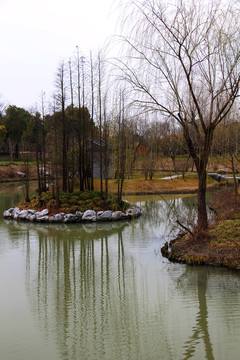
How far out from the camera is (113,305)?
5.80 metres

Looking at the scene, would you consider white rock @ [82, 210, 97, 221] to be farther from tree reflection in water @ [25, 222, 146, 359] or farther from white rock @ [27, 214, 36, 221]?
tree reflection in water @ [25, 222, 146, 359]

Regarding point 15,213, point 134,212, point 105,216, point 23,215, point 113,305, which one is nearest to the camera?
point 113,305

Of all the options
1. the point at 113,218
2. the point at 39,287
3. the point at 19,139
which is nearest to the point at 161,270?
the point at 39,287

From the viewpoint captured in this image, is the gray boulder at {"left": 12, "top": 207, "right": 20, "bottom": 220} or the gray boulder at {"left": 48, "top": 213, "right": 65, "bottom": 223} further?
the gray boulder at {"left": 12, "top": 207, "right": 20, "bottom": 220}

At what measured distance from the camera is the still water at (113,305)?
440cm

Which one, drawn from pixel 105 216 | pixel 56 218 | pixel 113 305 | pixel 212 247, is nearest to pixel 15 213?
pixel 56 218

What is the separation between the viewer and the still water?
4.40 m

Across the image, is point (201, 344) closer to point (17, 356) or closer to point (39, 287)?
point (17, 356)

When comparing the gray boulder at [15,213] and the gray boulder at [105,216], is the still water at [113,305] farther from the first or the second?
the gray boulder at [15,213]

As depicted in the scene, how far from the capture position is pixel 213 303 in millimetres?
5781

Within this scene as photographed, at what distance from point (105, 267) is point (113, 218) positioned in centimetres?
606

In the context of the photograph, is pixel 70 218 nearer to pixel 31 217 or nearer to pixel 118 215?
pixel 31 217

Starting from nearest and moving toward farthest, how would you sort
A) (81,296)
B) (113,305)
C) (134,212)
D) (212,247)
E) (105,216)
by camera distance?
(113,305)
(81,296)
(212,247)
(105,216)
(134,212)

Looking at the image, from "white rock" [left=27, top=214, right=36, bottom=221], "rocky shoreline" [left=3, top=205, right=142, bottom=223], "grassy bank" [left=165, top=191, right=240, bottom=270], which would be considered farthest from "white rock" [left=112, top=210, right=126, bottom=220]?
"grassy bank" [left=165, top=191, right=240, bottom=270]
